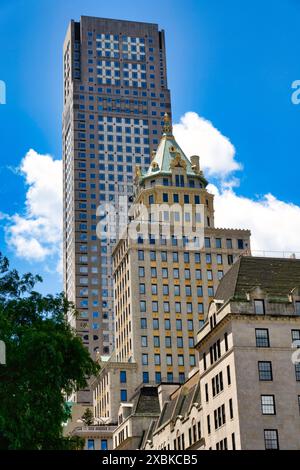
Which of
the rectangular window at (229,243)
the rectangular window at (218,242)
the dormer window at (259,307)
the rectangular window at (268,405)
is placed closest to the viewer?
the rectangular window at (268,405)

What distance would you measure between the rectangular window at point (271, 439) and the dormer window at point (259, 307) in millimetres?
11798

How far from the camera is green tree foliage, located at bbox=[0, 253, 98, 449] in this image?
52.9 metres

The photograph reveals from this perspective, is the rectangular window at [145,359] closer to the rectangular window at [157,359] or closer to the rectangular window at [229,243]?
the rectangular window at [157,359]

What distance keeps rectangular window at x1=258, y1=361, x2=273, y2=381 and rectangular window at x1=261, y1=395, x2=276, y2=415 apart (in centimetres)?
180

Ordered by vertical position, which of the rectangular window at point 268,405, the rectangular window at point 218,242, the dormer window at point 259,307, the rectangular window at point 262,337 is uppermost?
the rectangular window at point 218,242

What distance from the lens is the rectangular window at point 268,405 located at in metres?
79.9

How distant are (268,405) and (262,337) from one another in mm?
6863

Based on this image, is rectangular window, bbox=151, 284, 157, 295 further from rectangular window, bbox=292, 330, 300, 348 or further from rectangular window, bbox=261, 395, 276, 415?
rectangular window, bbox=261, 395, 276, 415

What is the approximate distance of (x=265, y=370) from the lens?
81.9 meters

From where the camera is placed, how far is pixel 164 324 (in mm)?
162125

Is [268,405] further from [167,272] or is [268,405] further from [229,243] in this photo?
[229,243]

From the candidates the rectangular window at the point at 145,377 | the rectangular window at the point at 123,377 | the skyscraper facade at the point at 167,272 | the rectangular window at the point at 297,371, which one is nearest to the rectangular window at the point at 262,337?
the rectangular window at the point at 297,371

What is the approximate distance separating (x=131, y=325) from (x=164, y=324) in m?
6.23
